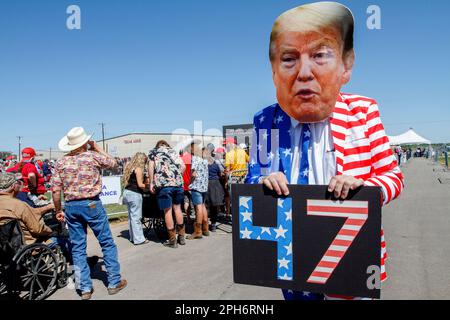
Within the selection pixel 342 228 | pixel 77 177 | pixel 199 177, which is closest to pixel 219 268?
pixel 199 177

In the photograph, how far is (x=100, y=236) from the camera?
3.72 meters

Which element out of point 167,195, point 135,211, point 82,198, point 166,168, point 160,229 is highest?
point 166,168

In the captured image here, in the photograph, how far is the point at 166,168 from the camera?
5297mm

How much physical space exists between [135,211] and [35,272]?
226 cm

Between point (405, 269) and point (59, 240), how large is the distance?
4385mm

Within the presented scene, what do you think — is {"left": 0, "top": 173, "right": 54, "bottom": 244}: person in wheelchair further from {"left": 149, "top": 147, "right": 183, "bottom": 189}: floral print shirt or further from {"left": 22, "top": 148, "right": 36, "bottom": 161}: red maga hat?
{"left": 22, "top": 148, "right": 36, "bottom": 161}: red maga hat

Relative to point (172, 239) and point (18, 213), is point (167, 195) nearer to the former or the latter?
point (172, 239)

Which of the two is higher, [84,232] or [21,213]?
[21,213]

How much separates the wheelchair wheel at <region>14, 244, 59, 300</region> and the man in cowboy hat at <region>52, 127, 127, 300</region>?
36 cm

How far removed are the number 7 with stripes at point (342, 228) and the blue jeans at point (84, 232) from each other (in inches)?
112

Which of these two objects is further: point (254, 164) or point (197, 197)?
point (197, 197)

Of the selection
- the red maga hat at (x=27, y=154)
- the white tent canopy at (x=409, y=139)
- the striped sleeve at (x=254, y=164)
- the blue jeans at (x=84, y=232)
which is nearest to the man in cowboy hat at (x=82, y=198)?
the blue jeans at (x=84, y=232)
